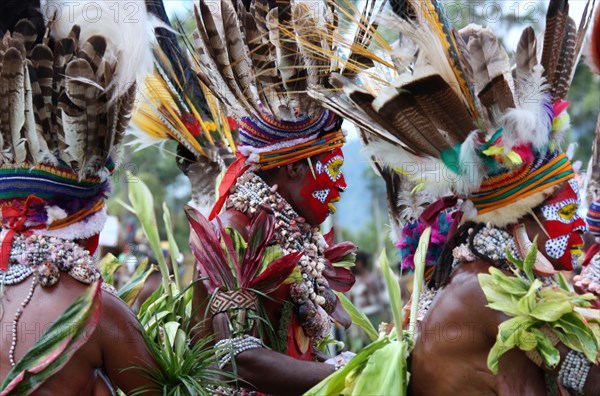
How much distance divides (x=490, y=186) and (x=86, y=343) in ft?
5.91

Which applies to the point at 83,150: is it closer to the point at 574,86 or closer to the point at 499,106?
the point at 499,106

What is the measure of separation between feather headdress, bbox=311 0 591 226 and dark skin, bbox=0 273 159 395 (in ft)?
4.33

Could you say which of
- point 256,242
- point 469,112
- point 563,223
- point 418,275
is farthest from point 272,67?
point 563,223

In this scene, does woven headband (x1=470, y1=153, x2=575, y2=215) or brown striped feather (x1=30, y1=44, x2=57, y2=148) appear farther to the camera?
woven headband (x1=470, y1=153, x2=575, y2=215)

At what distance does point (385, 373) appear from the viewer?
357 cm

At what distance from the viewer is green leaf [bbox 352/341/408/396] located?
3508mm

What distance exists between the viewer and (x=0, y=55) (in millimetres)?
3281

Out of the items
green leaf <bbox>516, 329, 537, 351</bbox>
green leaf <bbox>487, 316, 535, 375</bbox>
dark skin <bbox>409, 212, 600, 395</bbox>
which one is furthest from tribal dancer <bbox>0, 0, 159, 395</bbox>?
green leaf <bbox>516, 329, 537, 351</bbox>

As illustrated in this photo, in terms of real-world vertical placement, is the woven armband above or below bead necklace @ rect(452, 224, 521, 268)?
below

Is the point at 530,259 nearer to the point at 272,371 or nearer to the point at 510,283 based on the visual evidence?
the point at 510,283

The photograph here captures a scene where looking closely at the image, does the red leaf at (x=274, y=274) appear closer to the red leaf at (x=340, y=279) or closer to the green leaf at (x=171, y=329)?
the green leaf at (x=171, y=329)

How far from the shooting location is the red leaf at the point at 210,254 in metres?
3.96

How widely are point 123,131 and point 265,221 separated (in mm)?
951

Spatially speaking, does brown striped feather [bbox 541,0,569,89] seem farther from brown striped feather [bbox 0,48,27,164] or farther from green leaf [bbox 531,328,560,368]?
brown striped feather [bbox 0,48,27,164]
